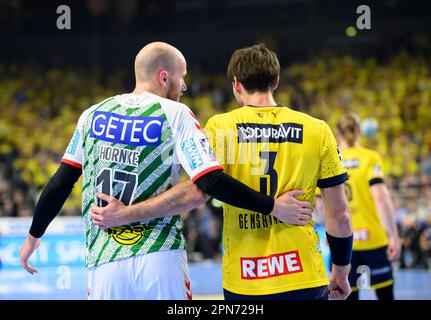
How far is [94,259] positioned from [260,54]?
4.30ft

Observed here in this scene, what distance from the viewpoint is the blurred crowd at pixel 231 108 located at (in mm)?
13750

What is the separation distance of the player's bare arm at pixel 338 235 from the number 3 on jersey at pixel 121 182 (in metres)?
0.99

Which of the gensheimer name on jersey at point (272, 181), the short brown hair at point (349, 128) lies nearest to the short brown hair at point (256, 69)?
the gensheimer name on jersey at point (272, 181)

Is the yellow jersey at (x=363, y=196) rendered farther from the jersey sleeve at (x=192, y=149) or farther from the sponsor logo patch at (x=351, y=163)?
the jersey sleeve at (x=192, y=149)

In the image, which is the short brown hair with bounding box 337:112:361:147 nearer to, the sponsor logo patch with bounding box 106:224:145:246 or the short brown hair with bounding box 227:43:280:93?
the short brown hair with bounding box 227:43:280:93

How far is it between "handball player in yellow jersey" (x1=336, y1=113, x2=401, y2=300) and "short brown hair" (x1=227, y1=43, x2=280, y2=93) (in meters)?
2.64

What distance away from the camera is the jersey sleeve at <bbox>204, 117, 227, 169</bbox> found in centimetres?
356

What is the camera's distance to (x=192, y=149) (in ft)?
11.0

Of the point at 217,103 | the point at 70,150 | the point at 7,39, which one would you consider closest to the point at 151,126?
the point at 70,150

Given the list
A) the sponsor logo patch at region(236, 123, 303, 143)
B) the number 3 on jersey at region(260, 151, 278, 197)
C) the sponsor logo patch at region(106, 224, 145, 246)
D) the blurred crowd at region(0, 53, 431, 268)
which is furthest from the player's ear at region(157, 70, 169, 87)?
the blurred crowd at region(0, 53, 431, 268)

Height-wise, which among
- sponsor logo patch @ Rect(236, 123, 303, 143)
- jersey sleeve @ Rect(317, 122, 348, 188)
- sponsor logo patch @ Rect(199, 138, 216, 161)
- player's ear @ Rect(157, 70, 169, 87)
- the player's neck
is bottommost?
jersey sleeve @ Rect(317, 122, 348, 188)

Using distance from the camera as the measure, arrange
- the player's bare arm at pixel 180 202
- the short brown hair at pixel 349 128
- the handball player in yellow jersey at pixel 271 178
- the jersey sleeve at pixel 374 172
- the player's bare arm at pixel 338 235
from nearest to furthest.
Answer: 1. the player's bare arm at pixel 180 202
2. the handball player in yellow jersey at pixel 271 178
3. the player's bare arm at pixel 338 235
4. the short brown hair at pixel 349 128
5. the jersey sleeve at pixel 374 172

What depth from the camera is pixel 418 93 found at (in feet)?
56.1

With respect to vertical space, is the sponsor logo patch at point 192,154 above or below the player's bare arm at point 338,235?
above
